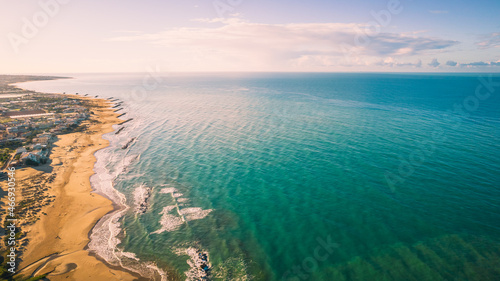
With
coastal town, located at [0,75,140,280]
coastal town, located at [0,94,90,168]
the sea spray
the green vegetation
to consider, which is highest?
coastal town, located at [0,94,90,168]

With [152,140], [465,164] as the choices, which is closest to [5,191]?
[152,140]

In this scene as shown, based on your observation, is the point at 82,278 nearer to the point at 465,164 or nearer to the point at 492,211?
the point at 492,211

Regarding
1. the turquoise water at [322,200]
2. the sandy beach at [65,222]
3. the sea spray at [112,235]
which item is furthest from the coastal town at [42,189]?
the turquoise water at [322,200]

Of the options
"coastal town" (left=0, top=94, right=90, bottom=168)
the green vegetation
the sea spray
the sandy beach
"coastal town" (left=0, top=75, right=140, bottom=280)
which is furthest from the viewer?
"coastal town" (left=0, top=94, right=90, bottom=168)

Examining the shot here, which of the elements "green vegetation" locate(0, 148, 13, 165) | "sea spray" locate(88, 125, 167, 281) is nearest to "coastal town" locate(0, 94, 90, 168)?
"green vegetation" locate(0, 148, 13, 165)

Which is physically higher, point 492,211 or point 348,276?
point 492,211

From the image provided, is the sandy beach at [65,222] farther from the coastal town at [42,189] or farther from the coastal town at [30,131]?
the coastal town at [30,131]

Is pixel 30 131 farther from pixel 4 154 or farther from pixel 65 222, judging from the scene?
pixel 65 222

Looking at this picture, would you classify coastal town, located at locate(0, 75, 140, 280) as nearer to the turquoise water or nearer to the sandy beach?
the sandy beach
